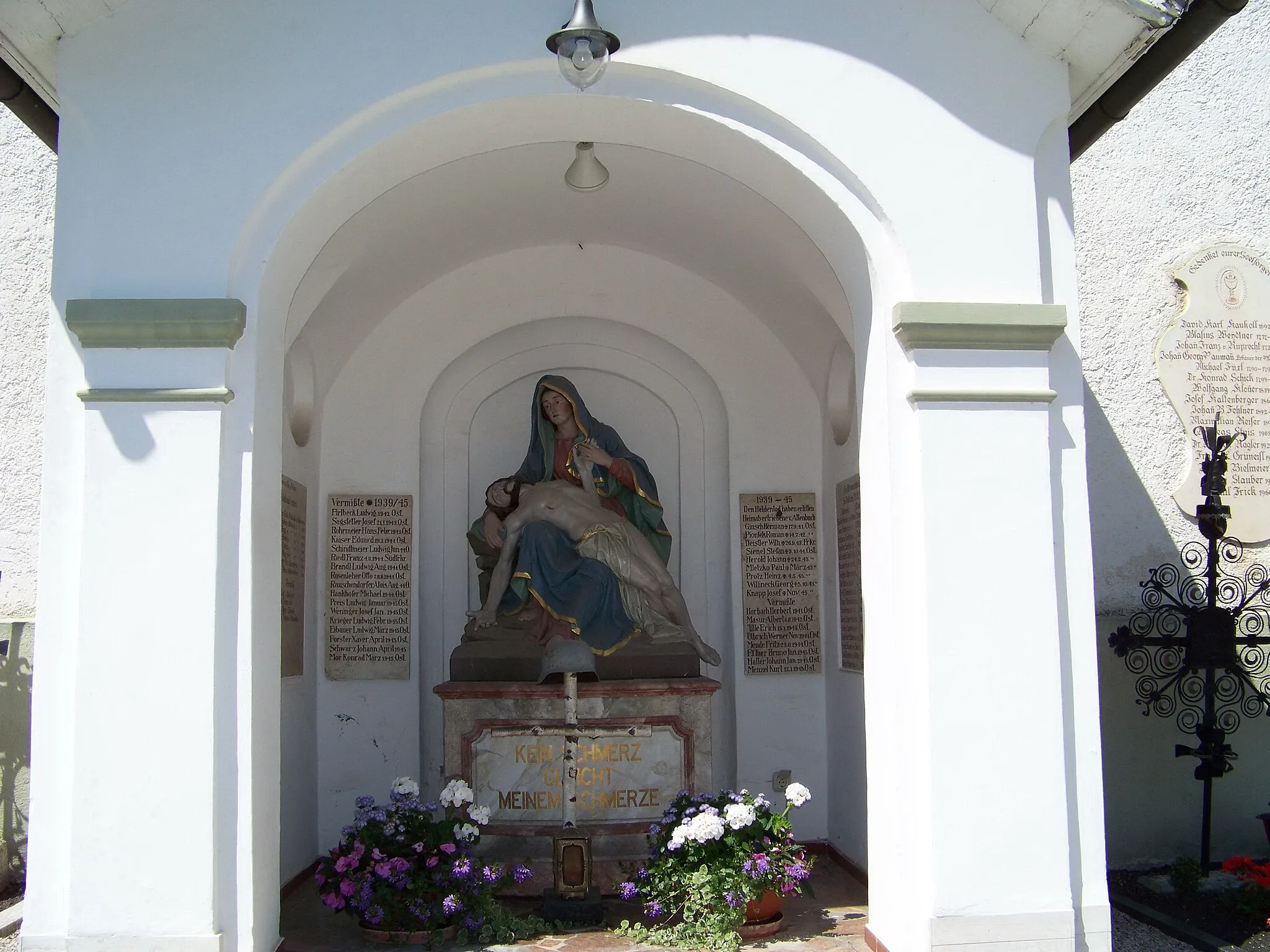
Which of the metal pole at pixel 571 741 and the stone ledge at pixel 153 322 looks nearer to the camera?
the stone ledge at pixel 153 322

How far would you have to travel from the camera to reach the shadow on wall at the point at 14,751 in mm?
6758

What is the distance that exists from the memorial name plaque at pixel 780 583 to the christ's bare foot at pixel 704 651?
67cm

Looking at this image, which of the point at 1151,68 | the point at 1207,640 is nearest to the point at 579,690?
the point at 1207,640

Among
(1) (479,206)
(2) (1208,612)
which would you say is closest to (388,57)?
(1) (479,206)

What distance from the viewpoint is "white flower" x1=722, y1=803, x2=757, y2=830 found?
5.47 metres

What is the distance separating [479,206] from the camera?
7145 mm

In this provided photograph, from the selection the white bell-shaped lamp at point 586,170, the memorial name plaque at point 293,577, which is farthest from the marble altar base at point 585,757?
the white bell-shaped lamp at point 586,170

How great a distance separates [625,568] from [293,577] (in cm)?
178

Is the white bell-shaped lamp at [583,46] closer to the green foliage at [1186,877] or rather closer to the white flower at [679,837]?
the white flower at [679,837]

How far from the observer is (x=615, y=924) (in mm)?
5727

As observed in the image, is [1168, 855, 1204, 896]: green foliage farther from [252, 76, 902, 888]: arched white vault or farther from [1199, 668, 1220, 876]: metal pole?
[252, 76, 902, 888]: arched white vault

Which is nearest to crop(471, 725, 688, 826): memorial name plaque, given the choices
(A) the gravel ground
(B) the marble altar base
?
(B) the marble altar base

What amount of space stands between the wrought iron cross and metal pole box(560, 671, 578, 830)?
117 inches

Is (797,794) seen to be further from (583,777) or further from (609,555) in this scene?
(609,555)
